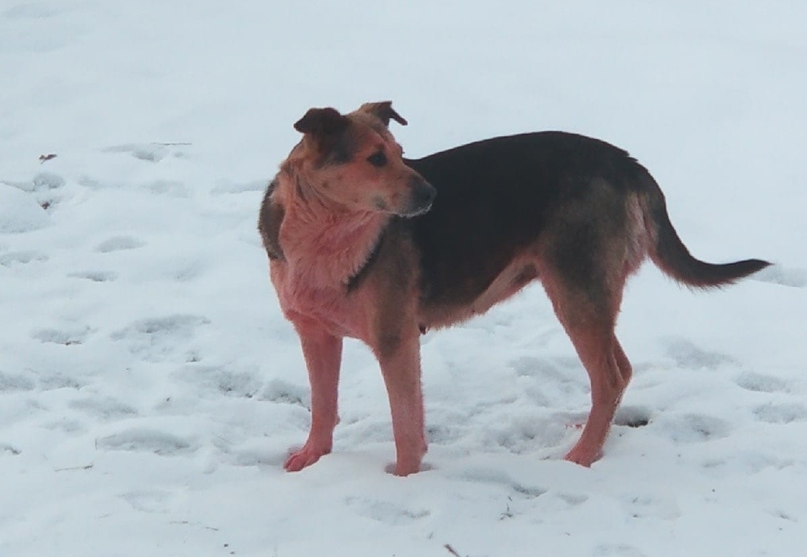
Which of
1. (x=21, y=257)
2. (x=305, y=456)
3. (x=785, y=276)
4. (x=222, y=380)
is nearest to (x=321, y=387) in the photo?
(x=305, y=456)

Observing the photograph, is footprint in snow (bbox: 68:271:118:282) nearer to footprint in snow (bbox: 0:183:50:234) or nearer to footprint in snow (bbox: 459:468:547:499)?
footprint in snow (bbox: 0:183:50:234)

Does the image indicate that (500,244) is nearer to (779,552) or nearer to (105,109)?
(779,552)

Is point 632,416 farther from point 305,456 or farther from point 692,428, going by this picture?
point 305,456

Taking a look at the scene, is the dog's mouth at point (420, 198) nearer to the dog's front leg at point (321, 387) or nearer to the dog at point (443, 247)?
the dog at point (443, 247)

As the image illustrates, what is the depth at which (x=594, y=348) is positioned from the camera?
16.0ft

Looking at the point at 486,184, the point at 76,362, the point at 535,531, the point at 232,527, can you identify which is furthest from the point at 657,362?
the point at 76,362

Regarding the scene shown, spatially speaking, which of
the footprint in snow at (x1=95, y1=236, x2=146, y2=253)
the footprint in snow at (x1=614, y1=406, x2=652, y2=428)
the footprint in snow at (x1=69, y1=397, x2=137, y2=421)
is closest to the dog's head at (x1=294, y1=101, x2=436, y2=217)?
the footprint in snow at (x1=69, y1=397, x2=137, y2=421)

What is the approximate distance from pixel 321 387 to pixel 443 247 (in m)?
0.89

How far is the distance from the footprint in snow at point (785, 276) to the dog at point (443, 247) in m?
1.90

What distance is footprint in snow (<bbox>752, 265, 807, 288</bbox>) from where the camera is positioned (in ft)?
22.0

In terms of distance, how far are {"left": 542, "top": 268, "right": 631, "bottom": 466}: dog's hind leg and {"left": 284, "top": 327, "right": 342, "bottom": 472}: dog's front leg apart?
1.10 meters

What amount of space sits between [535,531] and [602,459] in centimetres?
85

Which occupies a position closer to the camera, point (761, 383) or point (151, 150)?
point (761, 383)

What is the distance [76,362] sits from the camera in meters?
5.44
